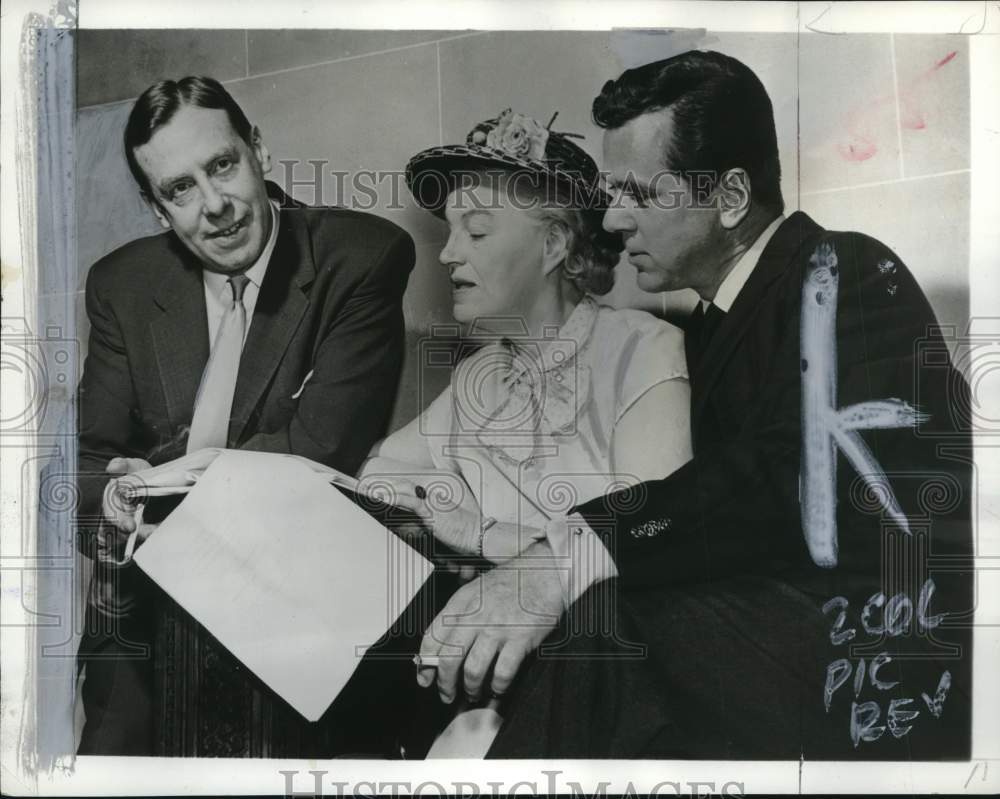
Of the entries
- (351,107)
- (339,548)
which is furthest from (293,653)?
(351,107)

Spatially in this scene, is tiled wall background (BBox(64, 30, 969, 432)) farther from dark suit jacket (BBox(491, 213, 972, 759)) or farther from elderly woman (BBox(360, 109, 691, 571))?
dark suit jacket (BBox(491, 213, 972, 759))

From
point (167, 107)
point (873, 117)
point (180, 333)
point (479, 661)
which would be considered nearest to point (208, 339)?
point (180, 333)

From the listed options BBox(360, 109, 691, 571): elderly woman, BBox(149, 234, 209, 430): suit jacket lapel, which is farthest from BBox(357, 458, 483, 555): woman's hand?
BBox(149, 234, 209, 430): suit jacket lapel

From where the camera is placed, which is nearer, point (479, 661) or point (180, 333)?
point (479, 661)

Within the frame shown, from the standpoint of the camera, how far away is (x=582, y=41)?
129 inches

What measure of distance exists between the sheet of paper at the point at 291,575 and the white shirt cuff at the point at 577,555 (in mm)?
417

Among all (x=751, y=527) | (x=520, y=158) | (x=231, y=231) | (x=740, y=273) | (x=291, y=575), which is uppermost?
(x=520, y=158)

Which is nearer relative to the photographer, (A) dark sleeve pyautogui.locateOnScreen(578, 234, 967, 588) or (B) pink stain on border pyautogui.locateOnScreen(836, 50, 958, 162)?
(A) dark sleeve pyautogui.locateOnScreen(578, 234, 967, 588)

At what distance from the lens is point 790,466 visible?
3211mm

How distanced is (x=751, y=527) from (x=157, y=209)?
2191 mm

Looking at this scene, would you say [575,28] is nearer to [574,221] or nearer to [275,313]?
[574,221]

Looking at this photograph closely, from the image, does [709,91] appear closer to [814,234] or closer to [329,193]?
[814,234]

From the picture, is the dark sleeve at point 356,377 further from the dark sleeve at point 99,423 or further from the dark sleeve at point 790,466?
the dark sleeve at point 790,466

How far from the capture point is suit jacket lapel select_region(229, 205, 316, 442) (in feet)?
10.7
